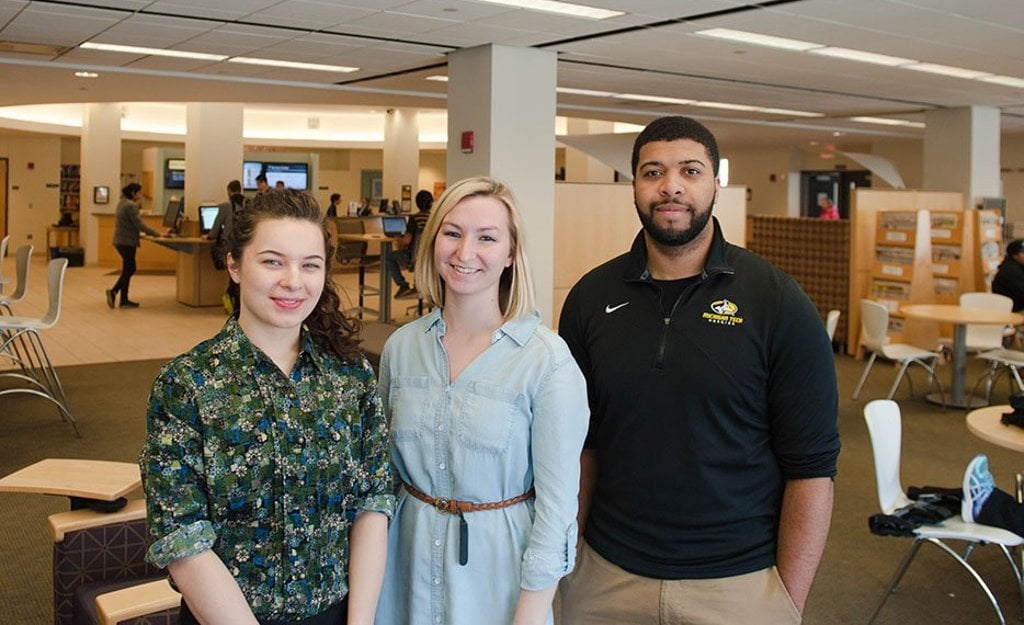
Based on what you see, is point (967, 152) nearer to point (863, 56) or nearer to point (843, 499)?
point (863, 56)

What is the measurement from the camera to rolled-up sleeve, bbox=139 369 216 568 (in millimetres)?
1688

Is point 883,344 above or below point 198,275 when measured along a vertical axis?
below

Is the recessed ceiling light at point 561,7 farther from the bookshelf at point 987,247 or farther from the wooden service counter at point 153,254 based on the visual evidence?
the wooden service counter at point 153,254

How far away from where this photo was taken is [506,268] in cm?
202

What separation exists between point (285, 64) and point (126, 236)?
524 cm

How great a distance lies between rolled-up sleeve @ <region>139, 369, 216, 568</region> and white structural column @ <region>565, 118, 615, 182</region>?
1605cm

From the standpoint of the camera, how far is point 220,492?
5.65 ft

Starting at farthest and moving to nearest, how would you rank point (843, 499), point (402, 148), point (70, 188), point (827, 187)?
1. point (70, 188)
2. point (827, 187)
3. point (402, 148)
4. point (843, 499)

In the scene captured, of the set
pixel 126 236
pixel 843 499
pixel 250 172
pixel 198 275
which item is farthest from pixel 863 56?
pixel 250 172

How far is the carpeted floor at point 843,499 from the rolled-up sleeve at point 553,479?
2.63m

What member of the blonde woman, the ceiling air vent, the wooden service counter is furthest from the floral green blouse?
the wooden service counter

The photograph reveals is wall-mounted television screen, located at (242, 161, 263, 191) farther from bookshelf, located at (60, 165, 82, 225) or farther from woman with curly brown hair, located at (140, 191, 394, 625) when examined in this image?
woman with curly brown hair, located at (140, 191, 394, 625)

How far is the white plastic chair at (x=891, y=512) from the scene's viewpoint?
3.83 meters

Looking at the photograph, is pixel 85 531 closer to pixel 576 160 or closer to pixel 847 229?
pixel 847 229
